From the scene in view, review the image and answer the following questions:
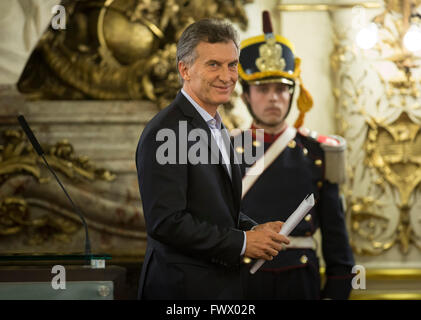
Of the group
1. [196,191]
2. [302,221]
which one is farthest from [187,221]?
[302,221]

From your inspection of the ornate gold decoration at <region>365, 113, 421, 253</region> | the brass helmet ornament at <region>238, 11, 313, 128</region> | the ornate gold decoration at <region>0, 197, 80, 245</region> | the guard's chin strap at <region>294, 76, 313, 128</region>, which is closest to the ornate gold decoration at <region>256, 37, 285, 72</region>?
the brass helmet ornament at <region>238, 11, 313, 128</region>

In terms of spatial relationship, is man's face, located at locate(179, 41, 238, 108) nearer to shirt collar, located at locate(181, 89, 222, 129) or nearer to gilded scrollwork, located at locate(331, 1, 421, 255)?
shirt collar, located at locate(181, 89, 222, 129)

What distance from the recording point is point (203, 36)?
108cm

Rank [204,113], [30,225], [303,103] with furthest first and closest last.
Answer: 1. [30,225]
2. [303,103]
3. [204,113]

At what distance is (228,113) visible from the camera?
9.60 ft

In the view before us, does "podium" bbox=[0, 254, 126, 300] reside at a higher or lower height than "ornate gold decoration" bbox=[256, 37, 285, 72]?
lower

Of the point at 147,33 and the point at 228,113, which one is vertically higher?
the point at 147,33

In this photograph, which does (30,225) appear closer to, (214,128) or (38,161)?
(38,161)

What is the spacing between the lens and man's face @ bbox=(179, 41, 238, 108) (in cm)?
108

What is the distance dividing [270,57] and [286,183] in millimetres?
403

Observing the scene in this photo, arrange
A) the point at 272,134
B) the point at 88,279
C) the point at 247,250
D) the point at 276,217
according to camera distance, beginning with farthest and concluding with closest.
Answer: the point at 272,134, the point at 276,217, the point at 88,279, the point at 247,250
